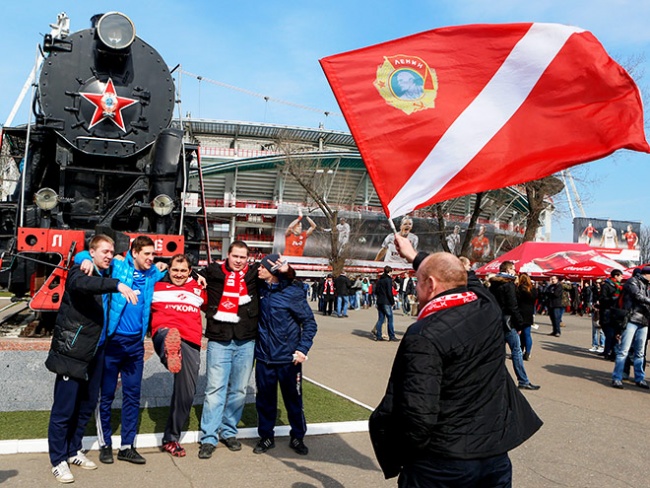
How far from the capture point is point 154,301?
5133 millimetres

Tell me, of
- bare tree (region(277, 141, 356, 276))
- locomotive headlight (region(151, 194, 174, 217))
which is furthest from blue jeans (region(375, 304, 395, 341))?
bare tree (region(277, 141, 356, 276))

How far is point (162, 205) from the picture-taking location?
8.83 m

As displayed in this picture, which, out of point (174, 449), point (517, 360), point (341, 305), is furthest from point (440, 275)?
point (341, 305)

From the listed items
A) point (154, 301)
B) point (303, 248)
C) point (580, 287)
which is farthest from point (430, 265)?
point (303, 248)

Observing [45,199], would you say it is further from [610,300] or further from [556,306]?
[556,306]

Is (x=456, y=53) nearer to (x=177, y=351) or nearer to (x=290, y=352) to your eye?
(x=290, y=352)

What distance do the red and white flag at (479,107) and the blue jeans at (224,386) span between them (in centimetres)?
206

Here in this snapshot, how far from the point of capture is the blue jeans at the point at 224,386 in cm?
505

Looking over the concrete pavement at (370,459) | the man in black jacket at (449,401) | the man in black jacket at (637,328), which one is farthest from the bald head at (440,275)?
the man in black jacket at (637,328)

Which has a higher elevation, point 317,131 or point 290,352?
point 317,131

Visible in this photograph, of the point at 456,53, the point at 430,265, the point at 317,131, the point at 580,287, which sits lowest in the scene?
the point at 580,287

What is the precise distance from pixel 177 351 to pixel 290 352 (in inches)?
39.2

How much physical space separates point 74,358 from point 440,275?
2942 millimetres

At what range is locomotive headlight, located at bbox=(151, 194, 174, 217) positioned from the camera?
8773 millimetres
